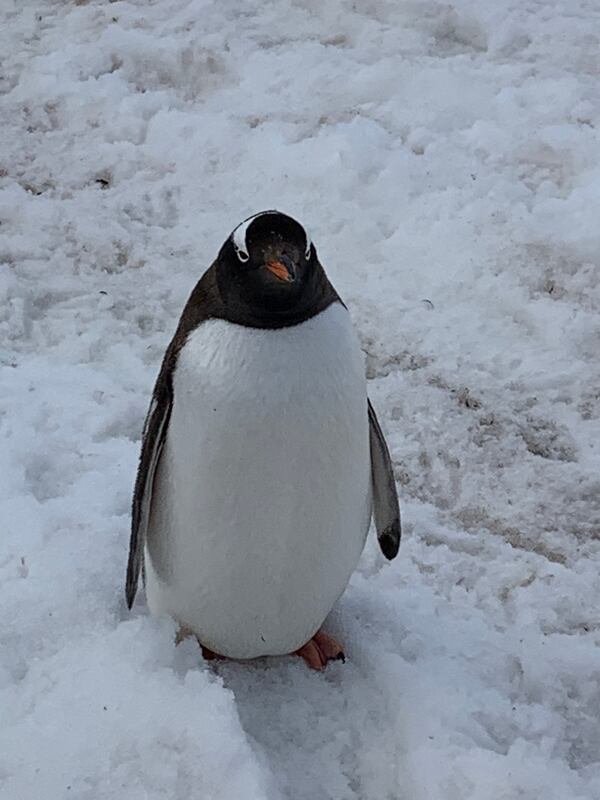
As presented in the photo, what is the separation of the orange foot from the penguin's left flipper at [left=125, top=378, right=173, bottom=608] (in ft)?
1.08

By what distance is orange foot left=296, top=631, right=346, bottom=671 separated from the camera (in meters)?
1.85

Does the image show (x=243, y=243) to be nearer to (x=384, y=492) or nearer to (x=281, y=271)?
(x=281, y=271)

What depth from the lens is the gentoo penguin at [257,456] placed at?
154 centimetres

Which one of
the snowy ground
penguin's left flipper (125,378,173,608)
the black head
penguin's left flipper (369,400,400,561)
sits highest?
the black head

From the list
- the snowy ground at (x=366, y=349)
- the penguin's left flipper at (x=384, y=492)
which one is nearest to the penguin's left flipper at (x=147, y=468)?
the snowy ground at (x=366, y=349)

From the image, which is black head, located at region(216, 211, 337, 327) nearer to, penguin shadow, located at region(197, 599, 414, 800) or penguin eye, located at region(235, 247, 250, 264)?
penguin eye, located at region(235, 247, 250, 264)

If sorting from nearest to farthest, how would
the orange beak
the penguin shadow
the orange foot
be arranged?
1. the orange beak
2. the penguin shadow
3. the orange foot

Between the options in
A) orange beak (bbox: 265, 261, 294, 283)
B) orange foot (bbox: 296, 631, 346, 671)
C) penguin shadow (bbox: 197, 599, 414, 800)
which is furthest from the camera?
orange foot (bbox: 296, 631, 346, 671)

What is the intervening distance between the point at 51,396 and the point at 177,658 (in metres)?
0.93

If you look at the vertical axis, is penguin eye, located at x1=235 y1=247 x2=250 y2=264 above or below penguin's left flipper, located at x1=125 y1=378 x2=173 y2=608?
above

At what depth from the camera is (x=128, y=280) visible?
3043 mm

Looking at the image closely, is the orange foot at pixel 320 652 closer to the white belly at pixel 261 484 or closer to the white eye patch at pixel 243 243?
the white belly at pixel 261 484

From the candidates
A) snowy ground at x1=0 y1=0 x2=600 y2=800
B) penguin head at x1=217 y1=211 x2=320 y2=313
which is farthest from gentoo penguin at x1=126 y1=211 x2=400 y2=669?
snowy ground at x1=0 y1=0 x2=600 y2=800

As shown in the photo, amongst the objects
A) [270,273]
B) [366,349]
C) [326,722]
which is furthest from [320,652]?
[366,349]
